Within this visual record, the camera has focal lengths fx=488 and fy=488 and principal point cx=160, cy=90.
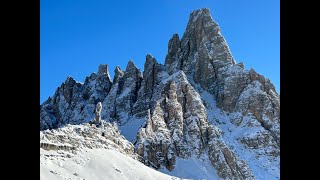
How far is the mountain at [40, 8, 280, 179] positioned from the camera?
139m

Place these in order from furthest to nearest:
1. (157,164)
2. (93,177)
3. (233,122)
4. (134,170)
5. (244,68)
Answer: (244,68)
(233,122)
(157,164)
(134,170)
(93,177)

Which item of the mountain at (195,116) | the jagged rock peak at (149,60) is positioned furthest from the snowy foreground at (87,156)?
the jagged rock peak at (149,60)

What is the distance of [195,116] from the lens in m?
156

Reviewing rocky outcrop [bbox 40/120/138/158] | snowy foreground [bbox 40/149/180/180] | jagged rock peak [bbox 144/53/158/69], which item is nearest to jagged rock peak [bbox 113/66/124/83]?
jagged rock peak [bbox 144/53/158/69]

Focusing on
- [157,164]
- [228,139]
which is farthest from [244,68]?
[157,164]

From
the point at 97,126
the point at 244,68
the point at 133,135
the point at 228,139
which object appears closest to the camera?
the point at 97,126

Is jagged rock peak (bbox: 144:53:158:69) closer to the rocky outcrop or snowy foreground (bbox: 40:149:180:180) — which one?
the rocky outcrop

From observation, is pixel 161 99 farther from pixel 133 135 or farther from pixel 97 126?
pixel 97 126

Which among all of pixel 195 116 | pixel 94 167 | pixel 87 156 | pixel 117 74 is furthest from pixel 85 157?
pixel 117 74

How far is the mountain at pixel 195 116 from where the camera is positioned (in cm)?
13862
